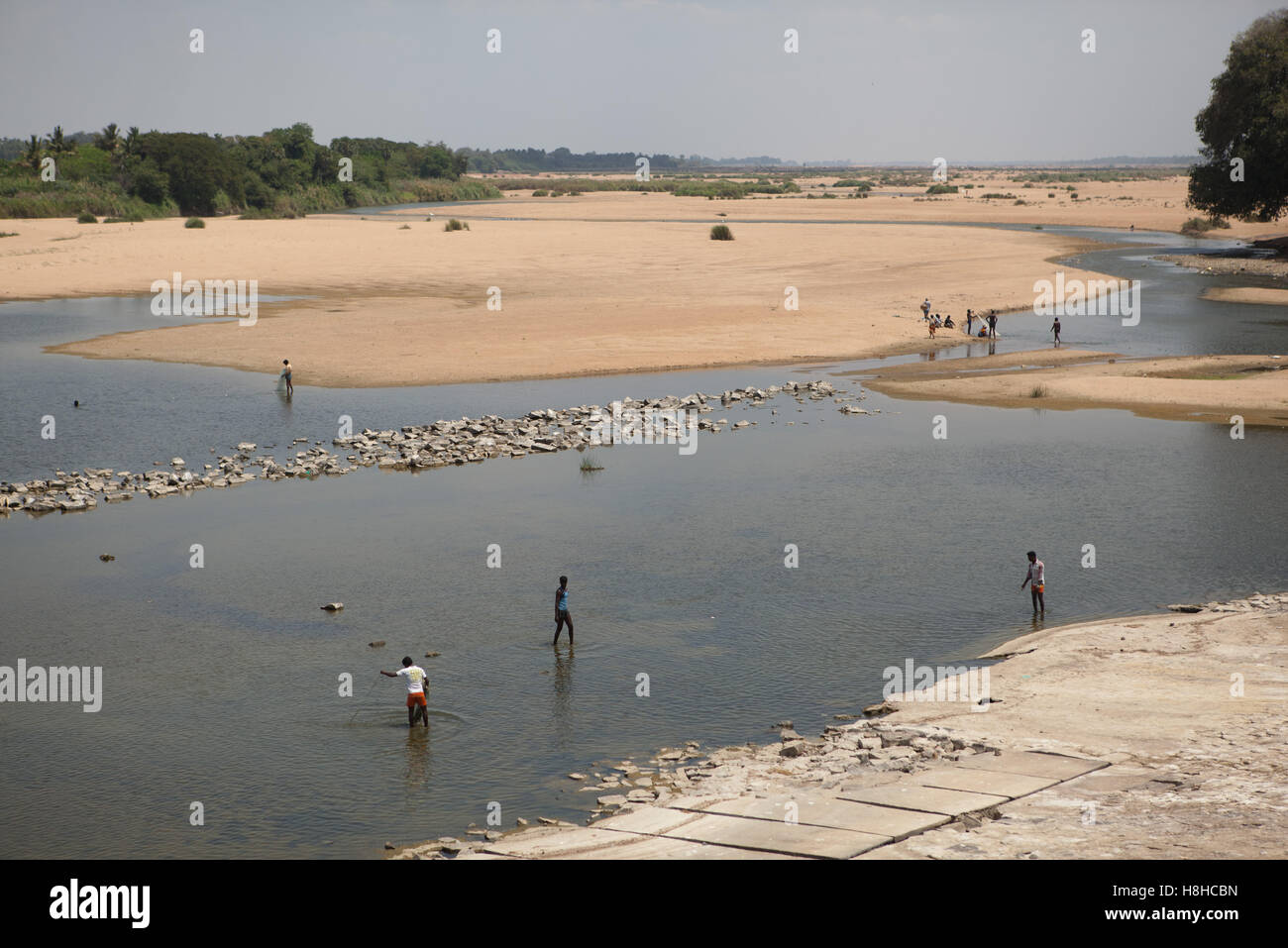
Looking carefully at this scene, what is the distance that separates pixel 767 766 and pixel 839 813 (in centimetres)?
251

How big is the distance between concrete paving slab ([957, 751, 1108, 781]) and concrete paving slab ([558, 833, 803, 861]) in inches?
168

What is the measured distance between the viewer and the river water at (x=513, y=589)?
58.7ft

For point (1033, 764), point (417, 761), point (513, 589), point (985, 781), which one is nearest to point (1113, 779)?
point (1033, 764)

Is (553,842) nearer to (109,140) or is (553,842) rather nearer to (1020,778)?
(1020,778)

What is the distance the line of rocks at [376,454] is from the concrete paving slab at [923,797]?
24.5 metres

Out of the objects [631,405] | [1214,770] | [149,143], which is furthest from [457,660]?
[149,143]

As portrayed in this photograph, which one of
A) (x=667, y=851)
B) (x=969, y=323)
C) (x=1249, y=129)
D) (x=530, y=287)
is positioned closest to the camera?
(x=667, y=851)

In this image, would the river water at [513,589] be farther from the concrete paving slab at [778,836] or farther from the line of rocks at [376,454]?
the concrete paving slab at [778,836]

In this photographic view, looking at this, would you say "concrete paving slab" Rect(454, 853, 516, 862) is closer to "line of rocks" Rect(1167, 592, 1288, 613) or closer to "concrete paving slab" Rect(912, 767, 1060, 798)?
"concrete paving slab" Rect(912, 767, 1060, 798)

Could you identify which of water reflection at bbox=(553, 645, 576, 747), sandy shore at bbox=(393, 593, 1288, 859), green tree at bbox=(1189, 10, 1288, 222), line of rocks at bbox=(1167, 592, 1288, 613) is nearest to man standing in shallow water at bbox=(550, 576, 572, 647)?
A: water reflection at bbox=(553, 645, 576, 747)

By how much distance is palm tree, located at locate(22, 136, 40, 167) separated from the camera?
14421cm

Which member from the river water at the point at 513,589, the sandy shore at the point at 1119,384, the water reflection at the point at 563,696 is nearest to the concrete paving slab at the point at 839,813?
the river water at the point at 513,589

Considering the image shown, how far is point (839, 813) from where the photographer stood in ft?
48.8
